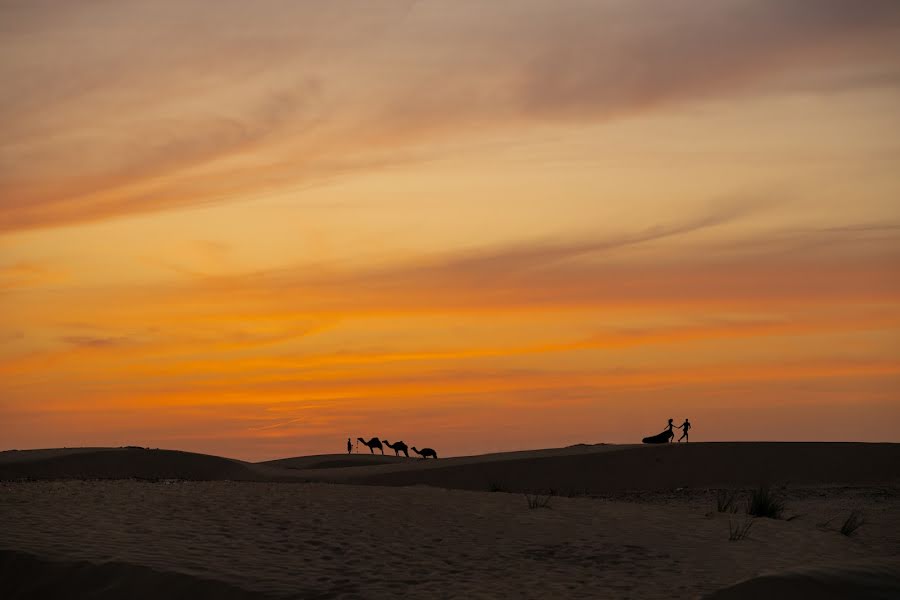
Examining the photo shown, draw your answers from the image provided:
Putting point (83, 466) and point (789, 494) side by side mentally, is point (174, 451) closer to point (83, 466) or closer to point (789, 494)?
point (83, 466)

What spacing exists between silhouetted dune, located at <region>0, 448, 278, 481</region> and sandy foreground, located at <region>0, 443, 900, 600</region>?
17.9 meters

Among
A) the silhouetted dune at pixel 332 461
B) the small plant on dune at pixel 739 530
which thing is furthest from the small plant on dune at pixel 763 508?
the silhouetted dune at pixel 332 461

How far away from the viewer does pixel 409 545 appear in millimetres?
14047

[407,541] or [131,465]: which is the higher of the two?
[131,465]

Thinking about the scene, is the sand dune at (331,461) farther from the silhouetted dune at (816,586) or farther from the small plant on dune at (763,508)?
the silhouetted dune at (816,586)

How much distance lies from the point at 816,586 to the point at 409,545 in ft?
17.8

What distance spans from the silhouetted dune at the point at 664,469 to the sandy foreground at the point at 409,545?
7518 mm

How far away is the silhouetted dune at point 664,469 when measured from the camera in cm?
3244

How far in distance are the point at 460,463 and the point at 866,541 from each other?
835 inches

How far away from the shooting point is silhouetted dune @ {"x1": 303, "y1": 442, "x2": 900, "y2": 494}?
106 feet

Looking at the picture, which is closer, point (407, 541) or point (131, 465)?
point (407, 541)

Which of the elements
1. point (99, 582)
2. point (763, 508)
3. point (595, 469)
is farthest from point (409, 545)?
point (595, 469)

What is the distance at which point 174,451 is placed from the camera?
42.4 meters

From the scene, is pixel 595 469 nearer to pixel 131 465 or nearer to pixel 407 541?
pixel 131 465
